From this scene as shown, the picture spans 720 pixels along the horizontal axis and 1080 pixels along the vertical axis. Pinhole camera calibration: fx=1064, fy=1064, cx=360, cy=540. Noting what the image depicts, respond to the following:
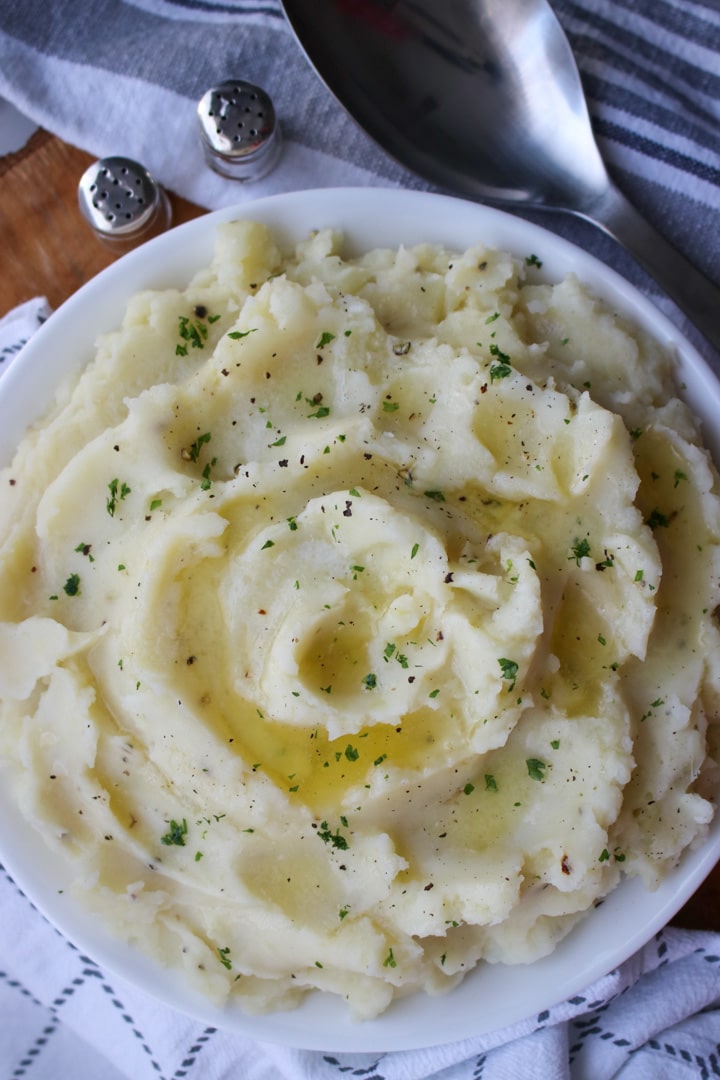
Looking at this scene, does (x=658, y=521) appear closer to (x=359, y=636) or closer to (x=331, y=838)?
(x=359, y=636)

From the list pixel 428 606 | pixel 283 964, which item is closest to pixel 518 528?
pixel 428 606

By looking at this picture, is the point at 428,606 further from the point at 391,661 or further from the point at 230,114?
the point at 230,114

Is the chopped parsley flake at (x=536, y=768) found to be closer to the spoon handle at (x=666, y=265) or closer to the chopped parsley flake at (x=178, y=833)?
the chopped parsley flake at (x=178, y=833)

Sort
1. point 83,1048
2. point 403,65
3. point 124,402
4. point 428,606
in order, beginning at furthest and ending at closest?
1. point 83,1048
2. point 403,65
3. point 124,402
4. point 428,606

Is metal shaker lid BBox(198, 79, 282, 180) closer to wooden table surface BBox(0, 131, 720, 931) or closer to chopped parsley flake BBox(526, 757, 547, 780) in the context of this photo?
wooden table surface BBox(0, 131, 720, 931)

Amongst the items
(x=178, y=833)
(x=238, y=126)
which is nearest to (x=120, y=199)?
(x=238, y=126)
